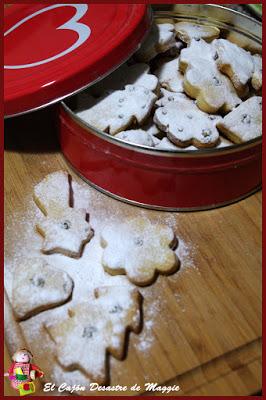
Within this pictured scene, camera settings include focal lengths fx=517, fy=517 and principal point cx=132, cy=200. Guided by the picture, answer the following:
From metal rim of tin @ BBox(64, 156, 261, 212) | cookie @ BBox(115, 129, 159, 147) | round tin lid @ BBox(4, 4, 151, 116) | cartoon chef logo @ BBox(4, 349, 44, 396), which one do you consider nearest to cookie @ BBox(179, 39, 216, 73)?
round tin lid @ BBox(4, 4, 151, 116)

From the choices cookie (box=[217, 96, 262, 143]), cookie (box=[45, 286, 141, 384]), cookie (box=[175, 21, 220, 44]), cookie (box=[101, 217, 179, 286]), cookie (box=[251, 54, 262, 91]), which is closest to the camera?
cookie (box=[45, 286, 141, 384])

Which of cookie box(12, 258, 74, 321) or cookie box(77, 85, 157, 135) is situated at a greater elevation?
cookie box(77, 85, 157, 135)

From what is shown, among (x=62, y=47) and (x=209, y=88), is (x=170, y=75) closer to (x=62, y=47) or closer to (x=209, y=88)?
(x=209, y=88)

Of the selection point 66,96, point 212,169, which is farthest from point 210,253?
point 66,96

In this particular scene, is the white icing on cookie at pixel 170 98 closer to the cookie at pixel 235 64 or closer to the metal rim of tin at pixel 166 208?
the cookie at pixel 235 64

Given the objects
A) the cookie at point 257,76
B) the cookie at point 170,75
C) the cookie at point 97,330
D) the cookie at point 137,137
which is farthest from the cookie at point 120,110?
the cookie at point 97,330

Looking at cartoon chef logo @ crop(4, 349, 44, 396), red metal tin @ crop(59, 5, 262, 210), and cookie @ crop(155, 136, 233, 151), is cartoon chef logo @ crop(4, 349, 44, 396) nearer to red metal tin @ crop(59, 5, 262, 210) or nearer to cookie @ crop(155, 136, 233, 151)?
red metal tin @ crop(59, 5, 262, 210)

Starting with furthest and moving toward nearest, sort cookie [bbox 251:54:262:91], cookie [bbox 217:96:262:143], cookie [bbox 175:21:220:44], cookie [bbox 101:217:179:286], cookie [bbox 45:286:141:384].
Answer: cookie [bbox 175:21:220:44], cookie [bbox 251:54:262:91], cookie [bbox 217:96:262:143], cookie [bbox 101:217:179:286], cookie [bbox 45:286:141:384]

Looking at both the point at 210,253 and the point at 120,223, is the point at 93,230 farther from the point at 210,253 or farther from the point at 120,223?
the point at 210,253
